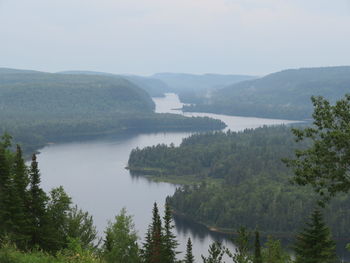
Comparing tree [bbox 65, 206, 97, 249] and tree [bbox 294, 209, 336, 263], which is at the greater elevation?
tree [bbox 294, 209, 336, 263]

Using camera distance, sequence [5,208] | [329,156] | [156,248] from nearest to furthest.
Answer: [329,156] < [5,208] < [156,248]

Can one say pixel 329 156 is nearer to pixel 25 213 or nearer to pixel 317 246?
pixel 317 246

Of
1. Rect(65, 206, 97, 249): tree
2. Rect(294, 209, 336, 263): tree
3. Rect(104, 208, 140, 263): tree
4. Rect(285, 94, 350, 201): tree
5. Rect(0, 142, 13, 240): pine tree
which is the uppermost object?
Rect(285, 94, 350, 201): tree

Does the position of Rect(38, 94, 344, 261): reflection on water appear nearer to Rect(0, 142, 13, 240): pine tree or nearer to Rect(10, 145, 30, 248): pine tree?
Rect(10, 145, 30, 248): pine tree

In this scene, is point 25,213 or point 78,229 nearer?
point 25,213

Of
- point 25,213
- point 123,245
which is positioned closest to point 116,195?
point 123,245

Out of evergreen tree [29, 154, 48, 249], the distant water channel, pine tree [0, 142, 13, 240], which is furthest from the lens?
the distant water channel

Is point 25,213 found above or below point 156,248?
above

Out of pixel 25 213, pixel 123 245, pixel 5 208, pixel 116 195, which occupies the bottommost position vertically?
pixel 116 195

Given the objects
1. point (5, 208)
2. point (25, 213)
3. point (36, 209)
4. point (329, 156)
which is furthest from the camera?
point (36, 209)

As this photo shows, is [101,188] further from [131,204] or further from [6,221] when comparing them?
[6,221]

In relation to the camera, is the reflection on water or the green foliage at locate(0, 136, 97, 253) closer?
the green foliage at locate(0, 136, 97, 253)

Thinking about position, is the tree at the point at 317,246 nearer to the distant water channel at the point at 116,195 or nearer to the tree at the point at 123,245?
the tree at the point at 123,245

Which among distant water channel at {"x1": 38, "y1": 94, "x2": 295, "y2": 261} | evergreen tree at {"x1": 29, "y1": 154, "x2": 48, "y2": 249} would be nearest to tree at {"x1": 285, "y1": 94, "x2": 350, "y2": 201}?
evergreen tree at {"x1": 29, "y1": 154, "x2": 48, "y2": 249}
